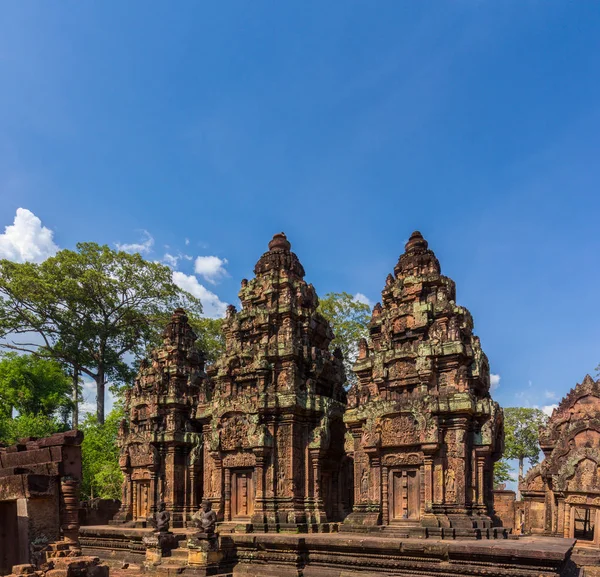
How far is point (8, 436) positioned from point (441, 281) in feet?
63.8

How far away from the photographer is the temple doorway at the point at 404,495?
1256 centimetres

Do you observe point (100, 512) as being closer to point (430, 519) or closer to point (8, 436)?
point (8, 436)

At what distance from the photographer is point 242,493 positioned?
15.2 meters

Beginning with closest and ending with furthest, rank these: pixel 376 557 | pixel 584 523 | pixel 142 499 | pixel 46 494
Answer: pixel 46 494
pixel 376 557
pixel 584 523
pixel 142 499

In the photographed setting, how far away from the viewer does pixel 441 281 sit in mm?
13914

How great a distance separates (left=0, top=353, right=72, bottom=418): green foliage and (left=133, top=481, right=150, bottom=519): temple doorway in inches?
425

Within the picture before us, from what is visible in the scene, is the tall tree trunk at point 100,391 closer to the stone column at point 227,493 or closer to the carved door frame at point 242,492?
the stone column at point 227,493

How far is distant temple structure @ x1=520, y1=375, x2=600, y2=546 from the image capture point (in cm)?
1636

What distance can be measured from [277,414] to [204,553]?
404cm

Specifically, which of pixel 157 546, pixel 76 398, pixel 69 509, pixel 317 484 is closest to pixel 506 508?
pixel 317 484

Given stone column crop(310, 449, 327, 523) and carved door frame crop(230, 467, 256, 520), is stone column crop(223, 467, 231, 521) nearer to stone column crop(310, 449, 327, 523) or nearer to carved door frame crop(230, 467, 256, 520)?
carved door frame crop(230, 467, 256, 520)

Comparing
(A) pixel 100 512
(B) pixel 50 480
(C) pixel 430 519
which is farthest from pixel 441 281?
(A) pixel 100 512

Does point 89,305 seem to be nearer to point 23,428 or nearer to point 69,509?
point 23,428

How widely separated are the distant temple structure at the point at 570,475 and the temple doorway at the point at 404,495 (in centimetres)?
625
